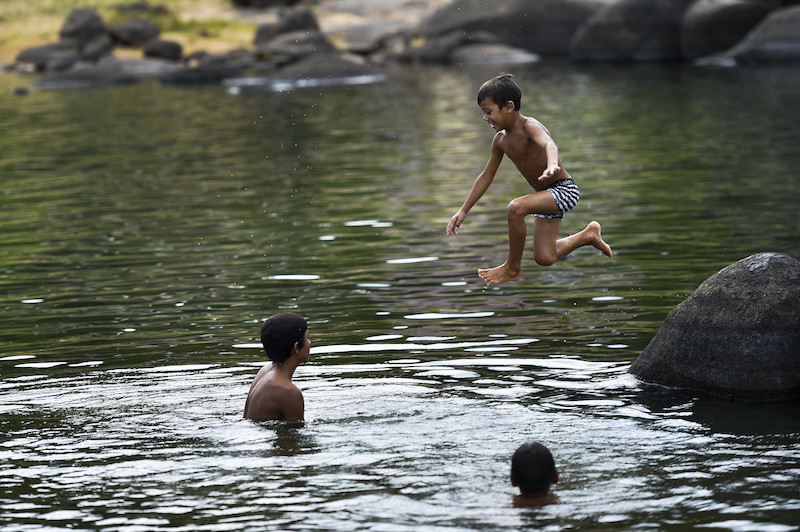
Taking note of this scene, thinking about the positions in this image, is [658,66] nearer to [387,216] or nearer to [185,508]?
[387,216]

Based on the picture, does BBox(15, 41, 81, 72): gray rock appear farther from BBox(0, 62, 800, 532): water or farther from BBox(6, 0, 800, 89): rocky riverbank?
BBox(0, 62, 800, 532): water

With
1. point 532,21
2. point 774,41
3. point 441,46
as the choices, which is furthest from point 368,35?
point 774,41

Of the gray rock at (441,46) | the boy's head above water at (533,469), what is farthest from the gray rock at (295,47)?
the boy's head above water at (533,469)

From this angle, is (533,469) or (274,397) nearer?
(533,469)

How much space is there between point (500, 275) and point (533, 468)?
12.9ft

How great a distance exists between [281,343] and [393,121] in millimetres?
24926

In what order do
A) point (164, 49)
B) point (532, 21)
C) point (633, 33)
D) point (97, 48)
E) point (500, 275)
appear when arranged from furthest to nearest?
1. point (97, 48)
2. point (164, 49)
3. point (532, 21)
4. point (633, 33)
5. point (500, 275)

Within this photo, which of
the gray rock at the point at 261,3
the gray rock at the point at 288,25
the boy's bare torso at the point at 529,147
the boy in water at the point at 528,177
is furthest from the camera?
the gray rock at the point at 261,3

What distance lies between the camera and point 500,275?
1118 cm

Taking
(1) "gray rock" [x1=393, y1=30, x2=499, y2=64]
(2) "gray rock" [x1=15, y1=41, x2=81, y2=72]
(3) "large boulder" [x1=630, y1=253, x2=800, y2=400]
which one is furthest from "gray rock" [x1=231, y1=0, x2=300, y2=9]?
(3) "large boulder" [x1=630, y1=253, x2=800, y2=400]

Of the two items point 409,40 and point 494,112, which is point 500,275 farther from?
point 409,40

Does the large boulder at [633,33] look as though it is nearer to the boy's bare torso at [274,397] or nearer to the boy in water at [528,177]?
the boy in water at [528,177]

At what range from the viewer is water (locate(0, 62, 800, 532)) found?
7.77 m

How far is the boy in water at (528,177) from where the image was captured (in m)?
10.3
